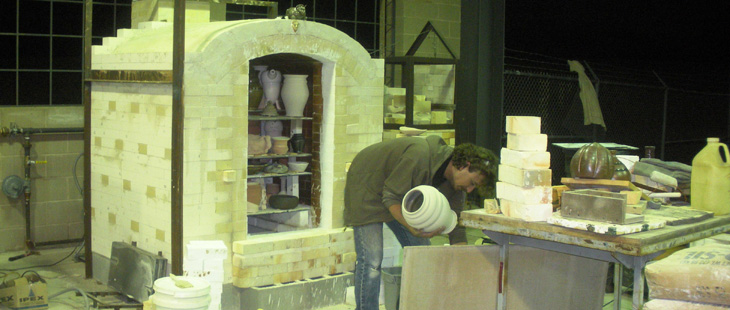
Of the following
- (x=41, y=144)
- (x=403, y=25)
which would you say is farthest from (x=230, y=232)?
(x=403, y=25)

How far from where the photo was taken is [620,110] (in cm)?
1446

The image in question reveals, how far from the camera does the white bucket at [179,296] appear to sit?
4.27 meters

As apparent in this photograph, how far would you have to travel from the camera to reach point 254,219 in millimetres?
8195

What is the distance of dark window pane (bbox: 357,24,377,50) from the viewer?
448 inches

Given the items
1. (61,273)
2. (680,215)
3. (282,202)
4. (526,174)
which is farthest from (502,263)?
(61,273)

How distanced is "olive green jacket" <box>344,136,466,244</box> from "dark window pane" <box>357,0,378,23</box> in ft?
19.3

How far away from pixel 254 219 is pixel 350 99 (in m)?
1.88

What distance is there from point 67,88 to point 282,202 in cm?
345

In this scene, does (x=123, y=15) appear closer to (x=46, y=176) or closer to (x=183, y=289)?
(x=46, y=176)

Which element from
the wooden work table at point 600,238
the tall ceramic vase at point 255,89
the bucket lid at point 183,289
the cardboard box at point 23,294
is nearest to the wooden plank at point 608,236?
the wooden work table at point 600,238

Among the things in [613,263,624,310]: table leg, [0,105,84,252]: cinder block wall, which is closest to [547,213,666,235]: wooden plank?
[613,263,624,310]: table leg

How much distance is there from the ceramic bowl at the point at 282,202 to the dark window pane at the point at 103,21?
3394 millimetres

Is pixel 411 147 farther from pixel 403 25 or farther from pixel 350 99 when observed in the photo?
pixel 403 25

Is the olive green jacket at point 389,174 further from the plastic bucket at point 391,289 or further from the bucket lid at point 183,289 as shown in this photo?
the bucket lid at point 183,289
